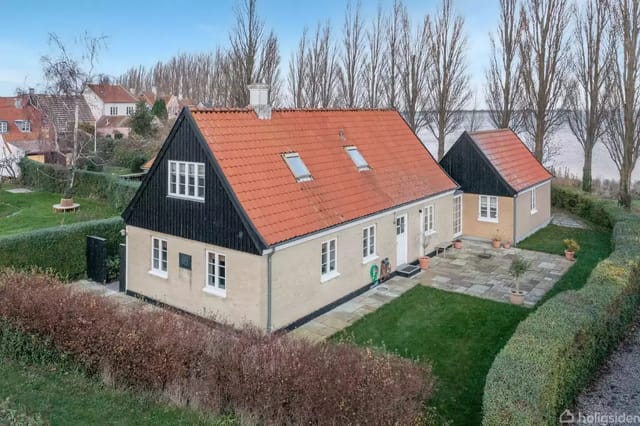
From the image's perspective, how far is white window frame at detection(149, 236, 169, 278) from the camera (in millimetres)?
15512

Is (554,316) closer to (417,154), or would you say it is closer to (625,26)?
(417,154)

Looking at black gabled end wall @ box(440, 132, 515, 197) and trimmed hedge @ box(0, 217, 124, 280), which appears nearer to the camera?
trimmed hedge @ box(0, 217, 124, 280)

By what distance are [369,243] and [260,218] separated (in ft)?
16.3

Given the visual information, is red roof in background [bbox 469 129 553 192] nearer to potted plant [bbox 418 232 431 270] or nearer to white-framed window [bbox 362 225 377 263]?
potted plant [bbox 418 232 431 270]

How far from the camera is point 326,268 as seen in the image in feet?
49.8

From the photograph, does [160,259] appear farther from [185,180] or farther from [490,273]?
[490,273]

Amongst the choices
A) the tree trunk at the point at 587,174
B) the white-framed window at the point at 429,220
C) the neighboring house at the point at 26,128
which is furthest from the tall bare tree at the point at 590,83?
the neighboring house at the point at 26,128

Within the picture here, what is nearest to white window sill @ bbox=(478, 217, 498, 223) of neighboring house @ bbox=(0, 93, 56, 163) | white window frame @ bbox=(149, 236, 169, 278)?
white window frame @ bbox=(149, 236, 169, 278)

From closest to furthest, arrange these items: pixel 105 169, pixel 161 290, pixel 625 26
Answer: pixel 161 290 → pixel 625 26 → pixel 105 169

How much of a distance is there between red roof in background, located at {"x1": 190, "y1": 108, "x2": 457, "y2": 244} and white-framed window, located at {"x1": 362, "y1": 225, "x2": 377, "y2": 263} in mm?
725

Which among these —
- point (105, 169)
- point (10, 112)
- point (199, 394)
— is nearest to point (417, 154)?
point (199, 394)

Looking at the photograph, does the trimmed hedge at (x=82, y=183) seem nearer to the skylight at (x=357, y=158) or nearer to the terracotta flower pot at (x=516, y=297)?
the skylight at (x=357, y=158)

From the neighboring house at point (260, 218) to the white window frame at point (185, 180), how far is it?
31mm

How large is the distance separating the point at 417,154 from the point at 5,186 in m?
33.5
